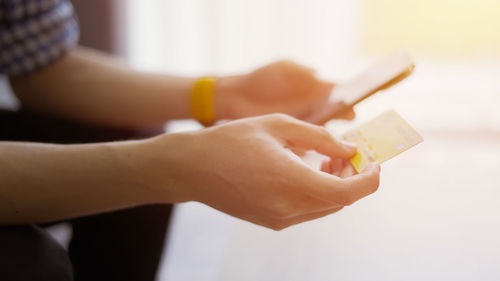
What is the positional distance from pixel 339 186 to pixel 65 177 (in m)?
0.31

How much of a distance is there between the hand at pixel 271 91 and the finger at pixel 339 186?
1.14 feet

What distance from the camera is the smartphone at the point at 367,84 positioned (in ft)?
2.03

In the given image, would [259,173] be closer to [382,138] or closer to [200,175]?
[200,175]

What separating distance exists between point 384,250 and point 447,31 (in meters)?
1.47

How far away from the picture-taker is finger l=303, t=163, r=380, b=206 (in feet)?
1.47

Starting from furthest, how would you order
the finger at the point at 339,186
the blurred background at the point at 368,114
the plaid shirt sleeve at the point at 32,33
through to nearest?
the plaid shirt sleeve at the point at 32,33
the blurred background at the point at 368,114
the finger at the point at 339,186

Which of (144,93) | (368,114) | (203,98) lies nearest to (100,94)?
(144,93)

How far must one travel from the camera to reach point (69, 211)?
550 mm

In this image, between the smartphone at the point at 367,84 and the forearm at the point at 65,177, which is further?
the smartphone at the point at 367,84

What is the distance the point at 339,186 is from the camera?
17.6 inches

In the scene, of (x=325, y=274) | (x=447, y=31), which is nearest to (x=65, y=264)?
(x=325, y=274)

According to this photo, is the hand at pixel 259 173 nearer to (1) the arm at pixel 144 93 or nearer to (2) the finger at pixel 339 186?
(2) the finger at pixel 339 186

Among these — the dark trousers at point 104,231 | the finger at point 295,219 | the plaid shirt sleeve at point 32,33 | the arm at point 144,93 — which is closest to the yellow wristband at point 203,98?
the arm at point 144,93

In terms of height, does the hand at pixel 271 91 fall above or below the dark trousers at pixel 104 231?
above
